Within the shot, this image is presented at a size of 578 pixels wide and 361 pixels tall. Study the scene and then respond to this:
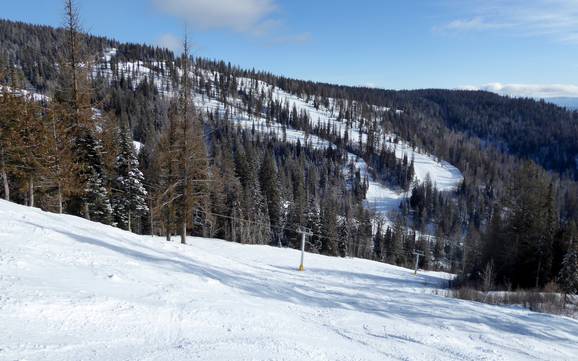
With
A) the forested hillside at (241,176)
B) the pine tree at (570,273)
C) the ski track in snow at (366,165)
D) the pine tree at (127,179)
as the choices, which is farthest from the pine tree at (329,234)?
the ski track in snow at (366,165)

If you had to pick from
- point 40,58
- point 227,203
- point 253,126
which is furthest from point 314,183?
point 40,58

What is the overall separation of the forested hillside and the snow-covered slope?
29.5 feet

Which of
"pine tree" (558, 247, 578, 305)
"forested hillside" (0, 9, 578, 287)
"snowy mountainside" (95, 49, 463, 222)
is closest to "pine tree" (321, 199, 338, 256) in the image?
"forested hillside" (0, 9, 578, 287)

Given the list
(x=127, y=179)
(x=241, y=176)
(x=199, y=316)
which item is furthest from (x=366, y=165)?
(x=199, y=316)

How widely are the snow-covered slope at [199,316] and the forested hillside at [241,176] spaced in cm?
899

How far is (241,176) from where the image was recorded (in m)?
66.8

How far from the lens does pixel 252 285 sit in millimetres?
10289

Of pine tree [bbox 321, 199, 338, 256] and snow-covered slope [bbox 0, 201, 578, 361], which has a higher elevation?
snow-covered slope [bbox 0, 201, 578, 361]

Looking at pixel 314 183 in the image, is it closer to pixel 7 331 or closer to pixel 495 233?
pixel 495 233

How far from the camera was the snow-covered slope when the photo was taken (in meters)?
4.75

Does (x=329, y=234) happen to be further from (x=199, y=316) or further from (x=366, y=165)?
(x=366, y=165)

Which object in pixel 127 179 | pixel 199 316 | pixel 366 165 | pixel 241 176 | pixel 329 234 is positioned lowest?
pixel 329 234

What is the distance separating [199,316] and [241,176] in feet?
200

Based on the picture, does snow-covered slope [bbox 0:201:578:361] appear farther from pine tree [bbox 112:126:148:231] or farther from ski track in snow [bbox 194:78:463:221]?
ski track in snow [bbox 194:78:463:221]
